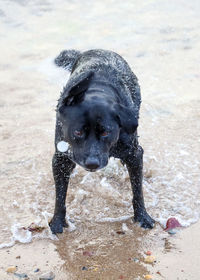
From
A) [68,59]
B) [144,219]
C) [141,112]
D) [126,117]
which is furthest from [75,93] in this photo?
[141,112]

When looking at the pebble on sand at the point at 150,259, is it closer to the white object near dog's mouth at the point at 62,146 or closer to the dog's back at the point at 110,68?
the white object near dog's mouth at the point at 62,146

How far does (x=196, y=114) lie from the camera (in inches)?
241

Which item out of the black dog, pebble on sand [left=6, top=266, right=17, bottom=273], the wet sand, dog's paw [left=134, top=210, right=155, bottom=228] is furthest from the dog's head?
dog's paw [left=134, top=210, right=155, bottom=228]

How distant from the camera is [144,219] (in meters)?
4.03

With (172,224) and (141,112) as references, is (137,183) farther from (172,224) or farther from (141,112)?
(141,112)

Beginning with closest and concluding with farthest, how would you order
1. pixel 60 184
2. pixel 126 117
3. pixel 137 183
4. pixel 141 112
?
pixel 126 117, pixel 60 184, pixel 137 183, pixel 141 112

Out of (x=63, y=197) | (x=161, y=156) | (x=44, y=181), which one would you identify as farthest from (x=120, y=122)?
(x=161, y=156)

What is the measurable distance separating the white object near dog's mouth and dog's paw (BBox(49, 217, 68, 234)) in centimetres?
71

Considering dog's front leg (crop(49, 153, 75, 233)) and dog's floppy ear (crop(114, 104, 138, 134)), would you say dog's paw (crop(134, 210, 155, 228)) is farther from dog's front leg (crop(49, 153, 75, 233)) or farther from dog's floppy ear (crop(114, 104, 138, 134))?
dog's floppy ear (crop(114, 104, 138, 134))

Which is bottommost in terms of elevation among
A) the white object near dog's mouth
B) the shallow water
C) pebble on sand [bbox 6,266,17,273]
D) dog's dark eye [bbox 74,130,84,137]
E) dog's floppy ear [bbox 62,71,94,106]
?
the shallow water

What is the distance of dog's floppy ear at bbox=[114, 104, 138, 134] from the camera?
3.13 m

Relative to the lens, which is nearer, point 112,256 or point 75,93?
point 75,93

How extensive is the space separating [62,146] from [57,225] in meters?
0.79

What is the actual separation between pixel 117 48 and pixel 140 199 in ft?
16.1
